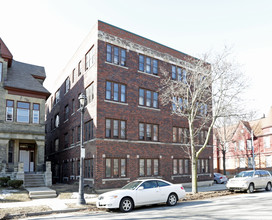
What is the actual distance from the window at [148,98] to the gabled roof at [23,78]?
8713mm

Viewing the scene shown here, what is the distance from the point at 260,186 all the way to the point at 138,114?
10954mm

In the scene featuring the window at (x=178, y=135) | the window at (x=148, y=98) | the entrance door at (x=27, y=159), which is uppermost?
the window at (x=148, y=98)

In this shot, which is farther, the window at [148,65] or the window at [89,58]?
the window at [148,65]

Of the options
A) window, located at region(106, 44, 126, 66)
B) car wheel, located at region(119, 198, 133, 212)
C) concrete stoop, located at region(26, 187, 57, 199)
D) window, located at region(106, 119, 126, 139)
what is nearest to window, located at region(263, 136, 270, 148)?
window, located at region(106, 119, 126, 139)

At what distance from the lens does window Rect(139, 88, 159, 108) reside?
24.9 m

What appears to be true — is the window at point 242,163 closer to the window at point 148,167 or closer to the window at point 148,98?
the window at point 148,167

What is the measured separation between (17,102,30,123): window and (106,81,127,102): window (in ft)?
26.8

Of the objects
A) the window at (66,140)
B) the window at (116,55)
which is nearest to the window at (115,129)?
the window at (116,55)

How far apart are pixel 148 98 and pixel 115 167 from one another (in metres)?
7.07

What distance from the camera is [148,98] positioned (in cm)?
2544

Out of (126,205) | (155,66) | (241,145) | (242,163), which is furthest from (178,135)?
(241,145)

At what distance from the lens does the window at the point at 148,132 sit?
24.4 m

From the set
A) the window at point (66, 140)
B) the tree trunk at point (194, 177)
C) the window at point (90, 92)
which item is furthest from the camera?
the window at point (66, 140)

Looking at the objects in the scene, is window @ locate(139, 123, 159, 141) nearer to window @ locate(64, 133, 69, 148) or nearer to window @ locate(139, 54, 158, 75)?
window @ locate(139, 54, 158, 75)
